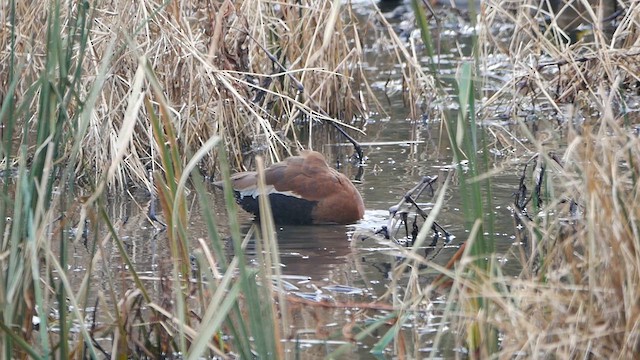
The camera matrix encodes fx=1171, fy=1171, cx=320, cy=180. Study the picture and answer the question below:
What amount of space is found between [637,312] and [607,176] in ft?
1.29

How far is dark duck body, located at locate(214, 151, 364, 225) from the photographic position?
21.2 feet

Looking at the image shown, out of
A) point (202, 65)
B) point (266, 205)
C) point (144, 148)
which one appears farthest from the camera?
point (144, 148)

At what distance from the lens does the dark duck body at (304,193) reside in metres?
6.46

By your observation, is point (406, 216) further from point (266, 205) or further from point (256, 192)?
point (266, 205)

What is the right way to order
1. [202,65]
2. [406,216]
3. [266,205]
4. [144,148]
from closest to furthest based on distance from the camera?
[266,205] → [406,216] → [202,65] → [144,148]

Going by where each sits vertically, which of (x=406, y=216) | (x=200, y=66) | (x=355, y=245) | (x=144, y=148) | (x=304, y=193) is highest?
(x=200, y=66)

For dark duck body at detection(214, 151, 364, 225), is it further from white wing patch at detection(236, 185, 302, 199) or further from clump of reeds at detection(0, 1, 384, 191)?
clump of reeds at detection(0, 1, 384, 191)

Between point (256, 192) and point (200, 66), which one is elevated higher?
point (200, 66)

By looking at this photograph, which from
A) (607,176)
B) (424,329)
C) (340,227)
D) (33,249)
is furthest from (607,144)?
(340,227)

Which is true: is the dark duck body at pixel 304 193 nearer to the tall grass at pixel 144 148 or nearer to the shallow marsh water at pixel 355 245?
the shallow marsh water at pixel 355 245

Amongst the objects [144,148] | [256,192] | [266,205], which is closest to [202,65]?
[144,148]

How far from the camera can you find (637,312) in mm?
3117

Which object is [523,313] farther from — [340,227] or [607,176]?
[340,227]

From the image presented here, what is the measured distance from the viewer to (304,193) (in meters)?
6.49
